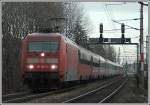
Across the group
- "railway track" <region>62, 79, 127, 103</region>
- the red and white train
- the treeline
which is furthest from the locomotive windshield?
the treeline

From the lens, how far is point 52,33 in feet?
87.8

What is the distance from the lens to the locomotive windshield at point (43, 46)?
85.5 feet

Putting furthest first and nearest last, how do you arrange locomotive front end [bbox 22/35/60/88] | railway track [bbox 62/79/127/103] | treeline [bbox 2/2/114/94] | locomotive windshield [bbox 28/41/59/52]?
treeline [bbox 2/2/114/94], locomotive windshield [bbox 28/41/59/52], locomotive front end [bbox 22/35/60/88], railway track [bbox 62/79/127/103]

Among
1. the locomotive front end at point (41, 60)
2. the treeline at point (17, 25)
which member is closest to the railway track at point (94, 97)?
the locomotive front end at point (41, 60)

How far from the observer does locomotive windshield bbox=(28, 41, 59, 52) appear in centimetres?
2605

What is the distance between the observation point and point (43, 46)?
2617cm

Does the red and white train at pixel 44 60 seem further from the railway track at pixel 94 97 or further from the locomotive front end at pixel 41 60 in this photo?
the railway track at pixel 94 97

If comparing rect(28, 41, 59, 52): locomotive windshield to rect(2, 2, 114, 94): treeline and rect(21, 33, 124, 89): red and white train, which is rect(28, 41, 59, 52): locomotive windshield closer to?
rect(21, 33, 124, 89): red and white train

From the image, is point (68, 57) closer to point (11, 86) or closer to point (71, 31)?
point (11, 86)

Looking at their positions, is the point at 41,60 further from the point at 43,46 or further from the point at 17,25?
the point at 17,25

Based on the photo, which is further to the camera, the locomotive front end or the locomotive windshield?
the locomotive windshield

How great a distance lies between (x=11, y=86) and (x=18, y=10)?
27.1 ft

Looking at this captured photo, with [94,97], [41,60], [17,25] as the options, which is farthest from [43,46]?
[17,25]

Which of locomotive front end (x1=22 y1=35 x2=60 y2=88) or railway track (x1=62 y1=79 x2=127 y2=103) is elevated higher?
locomotive front end (x1=22 y1=35 x2=60 y2=88)
